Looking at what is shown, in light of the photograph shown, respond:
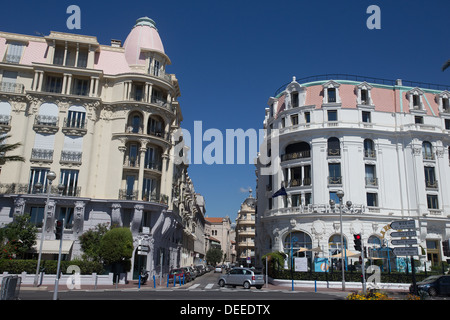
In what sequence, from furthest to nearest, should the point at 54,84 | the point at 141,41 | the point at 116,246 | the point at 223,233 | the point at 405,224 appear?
the point at 223,233
the point at 141,41
the point at 54,84
the point at 116,246
the point at 405,224

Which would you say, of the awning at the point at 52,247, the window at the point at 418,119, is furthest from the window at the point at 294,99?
the awning at the point at 52,247

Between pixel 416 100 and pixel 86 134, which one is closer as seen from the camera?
pixel 86 134

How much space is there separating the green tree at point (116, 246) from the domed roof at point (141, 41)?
59.8ft

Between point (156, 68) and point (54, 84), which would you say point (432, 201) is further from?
point (54, 84)

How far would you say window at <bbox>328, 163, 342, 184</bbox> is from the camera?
41.0 m

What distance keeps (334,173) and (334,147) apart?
3088mm

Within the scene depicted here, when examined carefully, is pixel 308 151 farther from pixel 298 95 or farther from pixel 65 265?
pixel 65 265

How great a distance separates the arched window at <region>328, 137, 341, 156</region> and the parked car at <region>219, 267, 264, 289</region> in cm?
1869

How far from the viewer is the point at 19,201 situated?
104 ft

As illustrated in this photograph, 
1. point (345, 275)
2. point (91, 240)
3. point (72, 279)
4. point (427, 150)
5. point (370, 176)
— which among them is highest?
point (427, 150)

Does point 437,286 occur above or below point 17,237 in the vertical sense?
below

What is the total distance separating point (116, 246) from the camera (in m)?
28.4

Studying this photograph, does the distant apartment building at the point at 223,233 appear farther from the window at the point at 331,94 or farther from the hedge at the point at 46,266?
the hedge at the point at 46,266

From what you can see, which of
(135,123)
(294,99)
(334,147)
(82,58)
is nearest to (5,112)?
(82,58)
